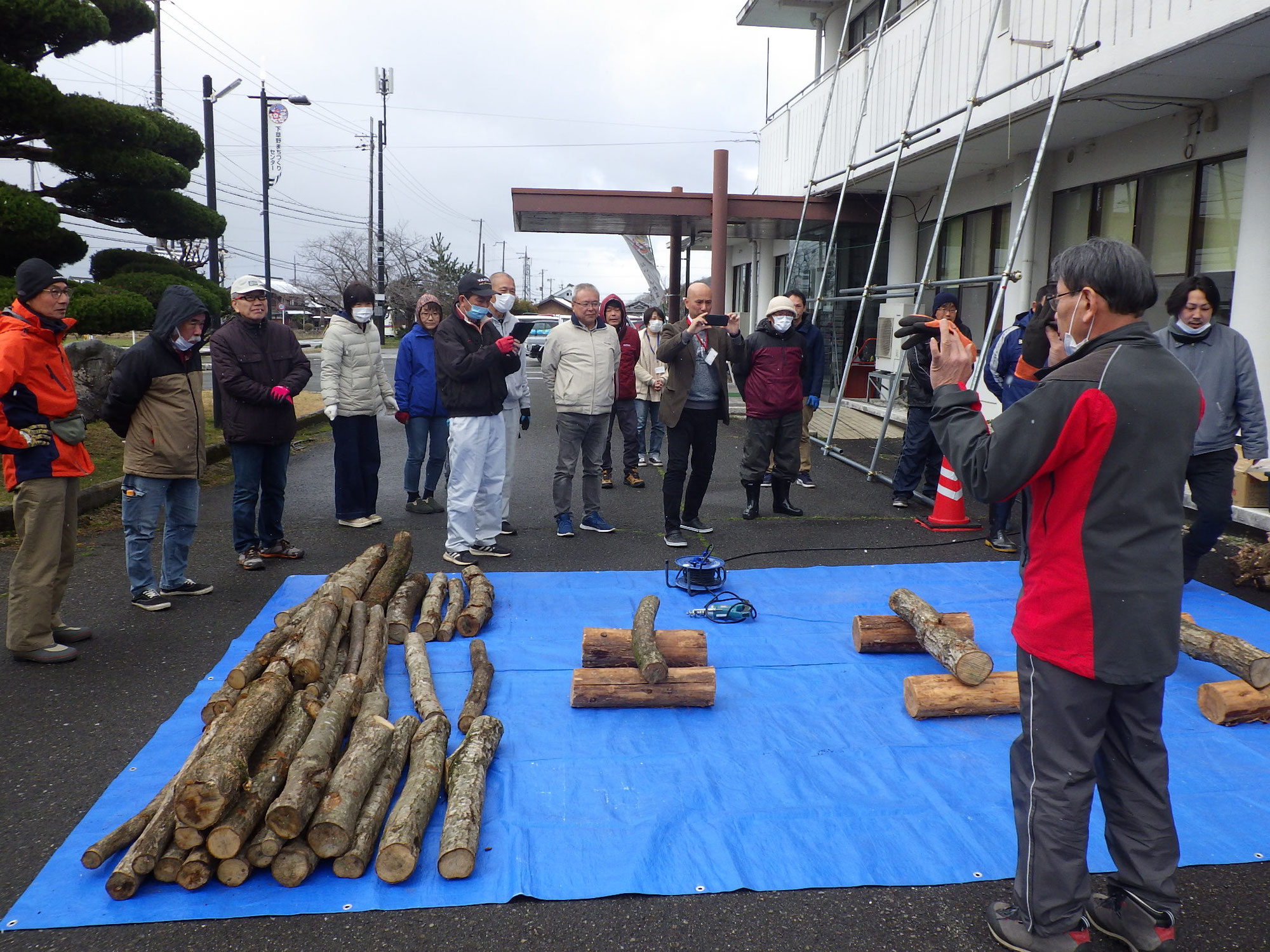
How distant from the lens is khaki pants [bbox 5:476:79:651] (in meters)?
4.64

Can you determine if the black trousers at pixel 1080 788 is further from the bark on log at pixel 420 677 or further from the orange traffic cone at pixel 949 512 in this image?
the orange traffic cone at pixel 949 512

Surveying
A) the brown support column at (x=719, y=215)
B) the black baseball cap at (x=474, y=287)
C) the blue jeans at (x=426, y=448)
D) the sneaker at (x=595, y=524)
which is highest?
the brown support column at (x=719, y=215)

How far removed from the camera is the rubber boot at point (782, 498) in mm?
8234

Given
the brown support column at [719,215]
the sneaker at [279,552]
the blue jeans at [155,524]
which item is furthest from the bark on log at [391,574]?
the brown support column at [719,215]

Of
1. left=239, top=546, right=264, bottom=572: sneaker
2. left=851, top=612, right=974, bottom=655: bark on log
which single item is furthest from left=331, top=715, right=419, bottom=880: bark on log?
left=239, top=546, right=264, bottom=572: sneaker

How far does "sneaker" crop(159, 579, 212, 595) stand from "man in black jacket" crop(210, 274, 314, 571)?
1.82ft

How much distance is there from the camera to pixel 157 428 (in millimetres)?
5449

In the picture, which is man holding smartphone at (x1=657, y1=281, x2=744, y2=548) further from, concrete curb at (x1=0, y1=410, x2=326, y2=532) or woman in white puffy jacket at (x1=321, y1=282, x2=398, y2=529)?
concrete curb at (x1=0, y1=410, x2=326, y2=532)

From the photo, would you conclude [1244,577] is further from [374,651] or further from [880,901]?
[374,651]

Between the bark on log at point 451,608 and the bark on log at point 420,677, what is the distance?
0.46 feet

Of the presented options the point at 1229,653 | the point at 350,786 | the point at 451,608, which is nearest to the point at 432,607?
the point at 451,608

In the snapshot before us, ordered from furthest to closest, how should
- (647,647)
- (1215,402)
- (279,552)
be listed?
(279,552) → (1215,402) → (647,647)

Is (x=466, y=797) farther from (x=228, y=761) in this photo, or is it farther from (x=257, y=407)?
(x=257, y=407)

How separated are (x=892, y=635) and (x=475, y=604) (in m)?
2.39
